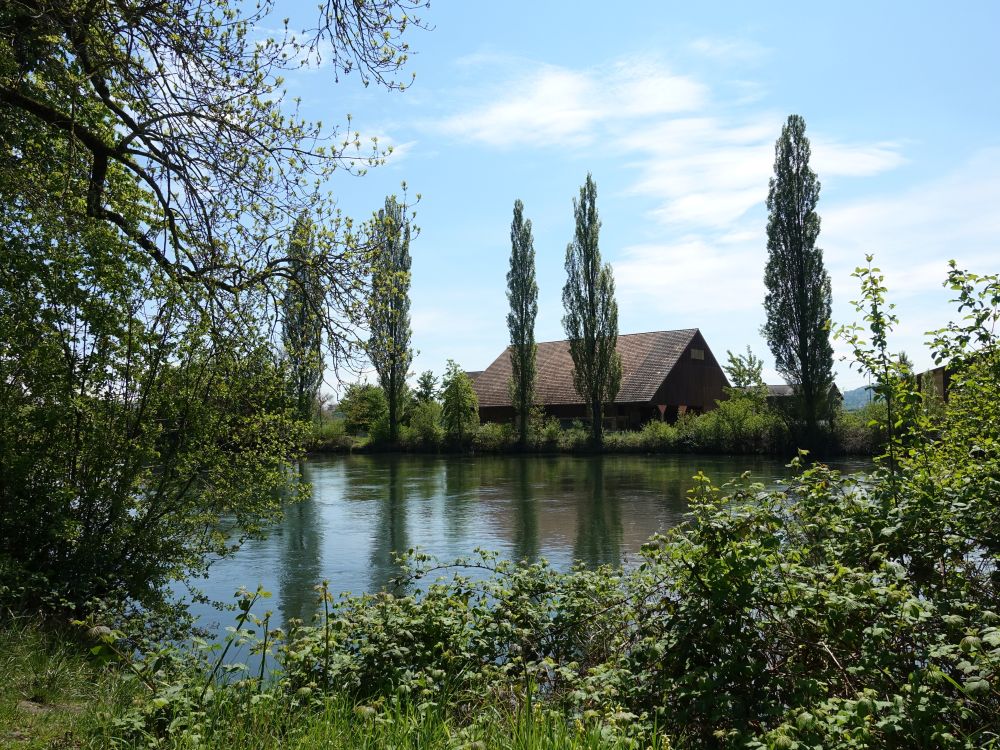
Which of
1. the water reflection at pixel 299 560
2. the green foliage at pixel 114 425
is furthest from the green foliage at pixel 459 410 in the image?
the green foliage at pixel 114 425

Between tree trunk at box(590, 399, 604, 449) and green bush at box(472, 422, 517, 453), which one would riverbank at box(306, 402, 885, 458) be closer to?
green bush at box(472, 422, 517, 453)

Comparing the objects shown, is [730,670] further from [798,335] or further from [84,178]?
[798,335]

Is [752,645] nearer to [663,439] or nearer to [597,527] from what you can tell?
[597,527]

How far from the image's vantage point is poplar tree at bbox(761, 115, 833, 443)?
33.5m

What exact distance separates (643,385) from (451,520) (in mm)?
28897

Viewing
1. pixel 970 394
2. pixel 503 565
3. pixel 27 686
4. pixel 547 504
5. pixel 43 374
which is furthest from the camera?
pixel 547 504

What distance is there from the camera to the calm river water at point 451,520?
11.4 metres

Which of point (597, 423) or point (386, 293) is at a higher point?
point (386, 293)

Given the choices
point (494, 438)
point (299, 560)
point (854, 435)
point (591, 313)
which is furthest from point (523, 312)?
point (299, 560)

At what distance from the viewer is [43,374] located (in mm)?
6578

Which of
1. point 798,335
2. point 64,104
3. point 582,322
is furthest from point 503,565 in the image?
point 582,322

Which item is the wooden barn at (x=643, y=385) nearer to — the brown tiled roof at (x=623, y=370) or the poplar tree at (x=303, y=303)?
the brown tiled roof at (x=623, y=370)

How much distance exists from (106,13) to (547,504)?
50.8 ft

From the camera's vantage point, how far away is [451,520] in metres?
16.9
